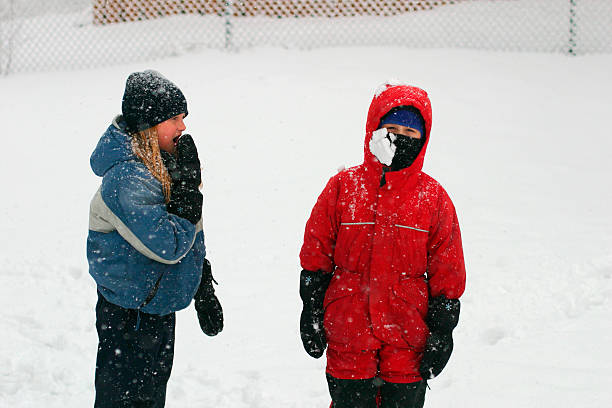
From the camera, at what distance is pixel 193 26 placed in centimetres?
988

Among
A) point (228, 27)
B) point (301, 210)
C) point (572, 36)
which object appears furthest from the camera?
point (572, 36)

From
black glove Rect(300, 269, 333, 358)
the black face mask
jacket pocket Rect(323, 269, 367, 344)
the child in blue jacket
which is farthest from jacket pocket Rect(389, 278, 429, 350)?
the child in blue jacket

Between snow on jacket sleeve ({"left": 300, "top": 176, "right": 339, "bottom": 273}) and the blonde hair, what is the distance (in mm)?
641

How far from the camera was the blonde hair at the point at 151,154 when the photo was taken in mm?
2818

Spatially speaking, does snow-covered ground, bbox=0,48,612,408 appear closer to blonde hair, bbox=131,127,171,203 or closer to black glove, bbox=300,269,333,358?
black glove, bbox=300,269,333,358

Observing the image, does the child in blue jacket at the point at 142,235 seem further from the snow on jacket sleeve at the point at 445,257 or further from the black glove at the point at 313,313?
the snow on jacket sleeve at the point at 445,257

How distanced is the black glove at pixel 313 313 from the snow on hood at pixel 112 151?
91cm

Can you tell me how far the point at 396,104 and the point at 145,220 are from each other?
1141 mm

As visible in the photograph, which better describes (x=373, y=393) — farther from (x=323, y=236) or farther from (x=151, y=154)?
(x=151, y=154)

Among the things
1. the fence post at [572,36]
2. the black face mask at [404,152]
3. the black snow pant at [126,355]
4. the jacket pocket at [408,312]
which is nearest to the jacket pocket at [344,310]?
the jacket pocket at [408,312]

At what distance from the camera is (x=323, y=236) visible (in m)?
2.87

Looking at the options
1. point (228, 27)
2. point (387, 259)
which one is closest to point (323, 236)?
point (387, 259)

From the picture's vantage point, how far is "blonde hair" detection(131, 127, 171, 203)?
282 cm

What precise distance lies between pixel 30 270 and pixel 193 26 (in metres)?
5.62
